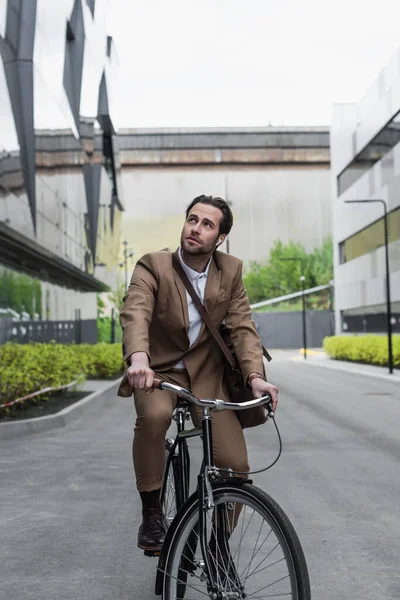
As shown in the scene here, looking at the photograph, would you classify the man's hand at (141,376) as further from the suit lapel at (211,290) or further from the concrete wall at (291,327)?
the concrete wall at (291,327)

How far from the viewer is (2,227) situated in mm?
22688

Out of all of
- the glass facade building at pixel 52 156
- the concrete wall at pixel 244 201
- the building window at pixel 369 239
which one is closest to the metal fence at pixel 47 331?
the glass facade building at pixel 52 156

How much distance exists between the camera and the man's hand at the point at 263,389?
12.5ft

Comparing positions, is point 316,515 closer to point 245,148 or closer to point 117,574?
point 117,574

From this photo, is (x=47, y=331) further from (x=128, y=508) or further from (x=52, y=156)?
(x=128, y=508)

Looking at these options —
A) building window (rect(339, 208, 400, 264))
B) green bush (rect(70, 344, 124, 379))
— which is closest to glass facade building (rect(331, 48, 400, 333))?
building window (rect(339, 208, 400, 264))

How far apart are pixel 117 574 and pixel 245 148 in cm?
10355

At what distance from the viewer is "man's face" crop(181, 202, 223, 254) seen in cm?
425

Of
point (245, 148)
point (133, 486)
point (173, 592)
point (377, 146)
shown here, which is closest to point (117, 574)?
point (173, 592)

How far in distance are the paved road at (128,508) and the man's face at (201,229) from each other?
1.86m

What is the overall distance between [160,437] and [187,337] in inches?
18.5

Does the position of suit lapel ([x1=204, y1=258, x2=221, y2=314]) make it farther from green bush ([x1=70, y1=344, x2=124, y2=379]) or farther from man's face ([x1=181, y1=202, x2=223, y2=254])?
green bush ([x1=70, y1=344, x2=124, y2=379])

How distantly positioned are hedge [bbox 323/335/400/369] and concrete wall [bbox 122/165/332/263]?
193 ft

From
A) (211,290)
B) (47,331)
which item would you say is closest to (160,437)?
(211,290)
